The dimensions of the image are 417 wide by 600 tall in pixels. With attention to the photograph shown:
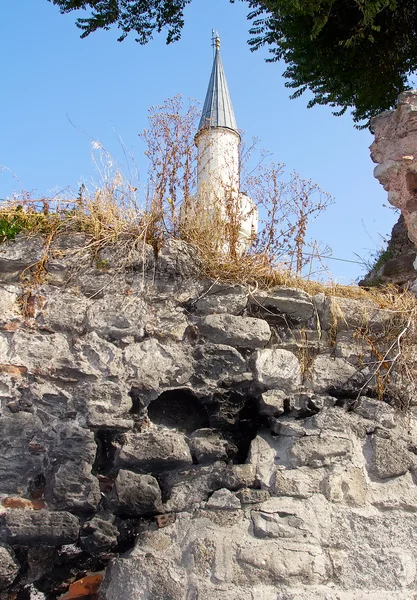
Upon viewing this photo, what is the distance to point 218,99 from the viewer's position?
13.7m

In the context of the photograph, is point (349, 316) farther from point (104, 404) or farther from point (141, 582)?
point (141, 582)

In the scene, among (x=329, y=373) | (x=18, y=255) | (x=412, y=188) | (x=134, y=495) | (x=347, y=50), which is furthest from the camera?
(x=347, y=50)

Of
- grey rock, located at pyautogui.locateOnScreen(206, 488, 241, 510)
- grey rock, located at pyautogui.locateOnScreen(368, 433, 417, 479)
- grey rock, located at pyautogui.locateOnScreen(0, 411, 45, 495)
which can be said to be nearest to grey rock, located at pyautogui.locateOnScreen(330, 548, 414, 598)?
grey rock, located at pyautogui.locateOnScreen(368, 433, 417, 479)

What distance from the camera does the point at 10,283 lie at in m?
3.02

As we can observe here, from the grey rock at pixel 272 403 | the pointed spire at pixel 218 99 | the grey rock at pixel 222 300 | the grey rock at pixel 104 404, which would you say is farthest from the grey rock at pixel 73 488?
the pointed spire at pixel 218 99

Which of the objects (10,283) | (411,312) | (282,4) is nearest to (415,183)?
(411,312)

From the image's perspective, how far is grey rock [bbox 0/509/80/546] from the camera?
2436 millimetres

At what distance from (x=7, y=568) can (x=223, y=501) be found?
0.97 m

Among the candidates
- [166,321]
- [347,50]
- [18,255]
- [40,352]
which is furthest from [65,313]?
[347,50]

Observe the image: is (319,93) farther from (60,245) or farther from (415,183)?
(60,245)

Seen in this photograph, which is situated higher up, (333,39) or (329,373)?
(333,39)

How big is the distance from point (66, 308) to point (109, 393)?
526 millimetres

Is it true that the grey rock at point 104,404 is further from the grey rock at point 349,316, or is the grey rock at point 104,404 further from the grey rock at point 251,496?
the grey rock at point 349,316

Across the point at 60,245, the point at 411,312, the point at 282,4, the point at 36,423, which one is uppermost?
the point at 282,4
